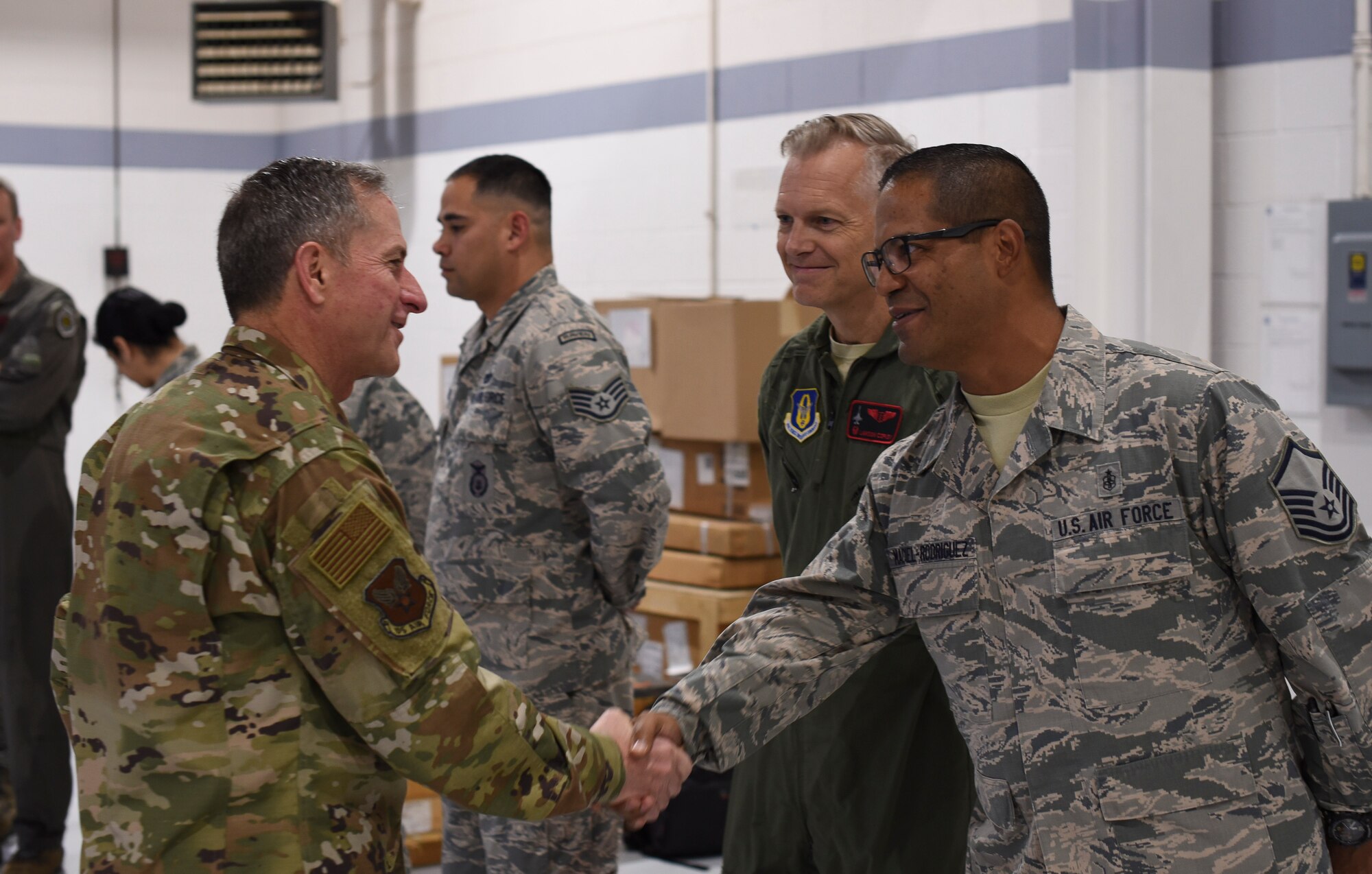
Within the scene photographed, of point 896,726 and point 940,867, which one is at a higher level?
point 896,726

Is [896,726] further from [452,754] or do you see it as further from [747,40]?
[747,40]

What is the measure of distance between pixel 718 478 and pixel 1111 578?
295 cm

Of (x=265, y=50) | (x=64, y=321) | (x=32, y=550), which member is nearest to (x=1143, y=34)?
(x=64, y=321)

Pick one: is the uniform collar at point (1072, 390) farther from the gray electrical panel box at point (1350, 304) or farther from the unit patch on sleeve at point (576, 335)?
A: the gray electrical panel box at point (1350, 304)

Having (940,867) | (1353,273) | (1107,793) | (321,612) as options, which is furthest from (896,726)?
(1353,273)

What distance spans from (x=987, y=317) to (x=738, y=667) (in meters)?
0.63

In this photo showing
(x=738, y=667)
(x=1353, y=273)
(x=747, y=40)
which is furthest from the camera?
(x=747, y=40)

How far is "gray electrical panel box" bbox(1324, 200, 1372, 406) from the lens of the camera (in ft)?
12.0

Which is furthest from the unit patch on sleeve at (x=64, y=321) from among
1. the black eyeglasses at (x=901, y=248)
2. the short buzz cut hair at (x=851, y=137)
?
the black eyeglasses at (x=901, y=248)

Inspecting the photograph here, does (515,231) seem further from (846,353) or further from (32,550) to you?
(32,550)

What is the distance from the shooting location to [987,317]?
1798 millimetres

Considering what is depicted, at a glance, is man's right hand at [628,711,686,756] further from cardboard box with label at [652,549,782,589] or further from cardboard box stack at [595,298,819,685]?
cardboard box with label at [652,549,782,589]

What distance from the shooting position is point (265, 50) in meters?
7.30

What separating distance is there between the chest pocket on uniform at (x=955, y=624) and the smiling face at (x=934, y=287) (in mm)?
285
